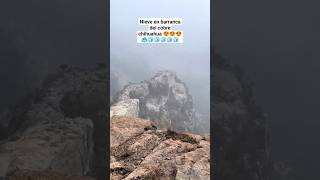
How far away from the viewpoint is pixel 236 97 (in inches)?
1796

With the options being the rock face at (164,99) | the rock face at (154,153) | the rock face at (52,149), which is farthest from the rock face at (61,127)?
the rock face at (164,99)

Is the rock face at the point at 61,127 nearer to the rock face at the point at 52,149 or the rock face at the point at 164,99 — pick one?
the rock face at the point at 52,149

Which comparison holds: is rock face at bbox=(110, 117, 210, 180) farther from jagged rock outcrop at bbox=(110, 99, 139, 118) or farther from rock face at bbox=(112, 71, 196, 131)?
rock face at bbox=(112, 71, 196, 131)

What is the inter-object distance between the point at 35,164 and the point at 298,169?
7474cm

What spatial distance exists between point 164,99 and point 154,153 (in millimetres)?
58623

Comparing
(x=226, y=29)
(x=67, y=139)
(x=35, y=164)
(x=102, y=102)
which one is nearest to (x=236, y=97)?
(x=102, y=102)

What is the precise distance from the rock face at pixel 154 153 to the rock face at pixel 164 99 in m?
30.3

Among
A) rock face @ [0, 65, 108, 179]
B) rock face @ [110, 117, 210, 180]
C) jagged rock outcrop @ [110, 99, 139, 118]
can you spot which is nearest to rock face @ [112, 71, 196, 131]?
jagged rock outcrop @ [110, 99, 139, 118]

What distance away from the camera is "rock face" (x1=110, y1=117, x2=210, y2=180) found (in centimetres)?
2317

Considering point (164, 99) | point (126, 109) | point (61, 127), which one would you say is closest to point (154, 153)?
point (61, 127)

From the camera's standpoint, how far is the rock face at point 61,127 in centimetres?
2086

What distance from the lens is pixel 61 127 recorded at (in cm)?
2531

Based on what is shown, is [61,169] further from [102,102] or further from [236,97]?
[236,97]

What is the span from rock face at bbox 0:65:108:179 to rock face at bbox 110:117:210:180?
2334 millimetres
